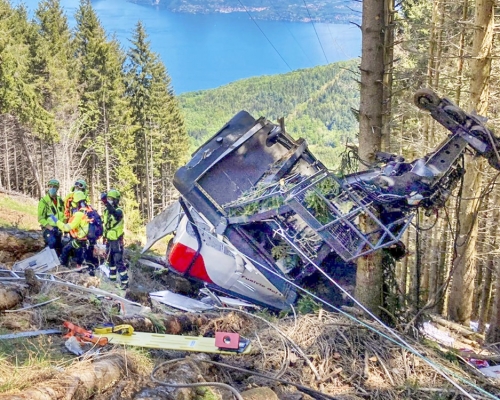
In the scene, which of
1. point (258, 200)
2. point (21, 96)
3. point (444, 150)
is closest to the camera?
point (444, 150)

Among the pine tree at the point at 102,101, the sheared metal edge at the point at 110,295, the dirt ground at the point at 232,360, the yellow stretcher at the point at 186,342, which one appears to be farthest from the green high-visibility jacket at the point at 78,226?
Answer: the pine tree at the point at 102,101

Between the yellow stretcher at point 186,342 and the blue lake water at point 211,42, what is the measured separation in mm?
78725

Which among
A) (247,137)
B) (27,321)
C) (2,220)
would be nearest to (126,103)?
(2,220)

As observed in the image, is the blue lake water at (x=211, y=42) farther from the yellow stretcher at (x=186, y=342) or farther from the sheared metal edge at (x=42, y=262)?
the yellow stretcher at (x=186, y=342)

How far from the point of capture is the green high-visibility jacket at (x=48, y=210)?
28.9 ft

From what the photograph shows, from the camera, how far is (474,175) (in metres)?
9.08

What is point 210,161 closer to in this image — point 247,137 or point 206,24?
point 247,137

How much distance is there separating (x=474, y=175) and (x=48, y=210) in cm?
758

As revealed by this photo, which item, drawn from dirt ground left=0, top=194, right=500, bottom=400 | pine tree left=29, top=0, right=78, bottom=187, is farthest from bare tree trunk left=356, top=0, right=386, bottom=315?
pine tree left=29, top=0, right=78, bottom=187

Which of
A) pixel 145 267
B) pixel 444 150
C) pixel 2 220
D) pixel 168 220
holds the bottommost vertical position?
pixel 2 220

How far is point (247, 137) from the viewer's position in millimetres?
8070

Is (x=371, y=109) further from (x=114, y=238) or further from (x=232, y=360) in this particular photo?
(x=114, y=238)

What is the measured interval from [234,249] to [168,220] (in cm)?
191

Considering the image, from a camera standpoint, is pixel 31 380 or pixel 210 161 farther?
pixel 210 161
